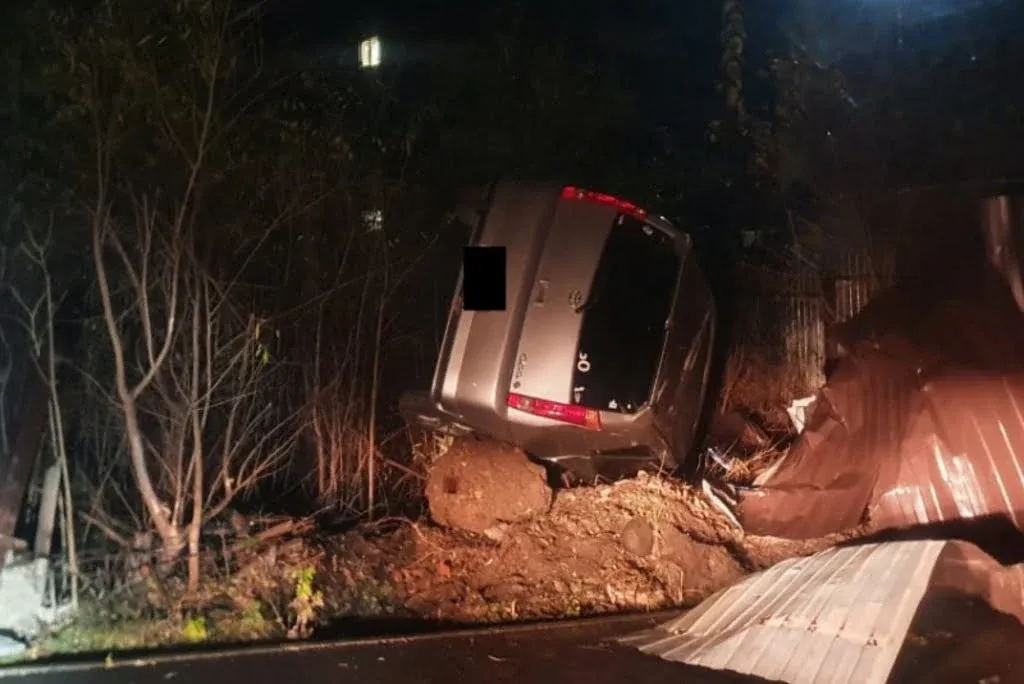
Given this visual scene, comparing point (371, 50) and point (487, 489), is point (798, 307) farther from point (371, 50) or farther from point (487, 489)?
point (371, 50)

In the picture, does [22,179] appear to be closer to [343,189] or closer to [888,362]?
[343,189]

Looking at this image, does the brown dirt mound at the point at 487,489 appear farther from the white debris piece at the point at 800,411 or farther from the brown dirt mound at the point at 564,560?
the white debris piece at the point at 800,411

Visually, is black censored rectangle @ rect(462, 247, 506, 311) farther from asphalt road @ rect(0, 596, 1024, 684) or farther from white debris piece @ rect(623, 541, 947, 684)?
white debris piece @ rect(623, 541, 947, 684)

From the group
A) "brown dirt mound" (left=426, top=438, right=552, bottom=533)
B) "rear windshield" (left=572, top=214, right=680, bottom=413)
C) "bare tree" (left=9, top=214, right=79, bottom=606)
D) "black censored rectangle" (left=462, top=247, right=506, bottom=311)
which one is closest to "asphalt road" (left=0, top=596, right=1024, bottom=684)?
"bare tree" (left=9, top=214, right=79, bottom=606)

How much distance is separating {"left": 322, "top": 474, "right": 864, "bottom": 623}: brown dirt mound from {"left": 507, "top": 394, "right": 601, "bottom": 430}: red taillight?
0.78 metres

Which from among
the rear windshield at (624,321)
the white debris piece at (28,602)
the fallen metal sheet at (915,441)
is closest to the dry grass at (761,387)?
the fallen metal sheet at (915,441)

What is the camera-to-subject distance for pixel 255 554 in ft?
21.0

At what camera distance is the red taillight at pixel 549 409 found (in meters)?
6.63

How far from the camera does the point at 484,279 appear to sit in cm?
696

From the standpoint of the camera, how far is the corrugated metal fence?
10.1m

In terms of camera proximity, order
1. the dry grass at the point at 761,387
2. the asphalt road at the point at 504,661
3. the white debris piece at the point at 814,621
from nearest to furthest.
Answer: the white debris piece at the point at 814,621
the asphalt road at the point at 504,661
the dry grass at the point at 761,387

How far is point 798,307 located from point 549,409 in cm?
472

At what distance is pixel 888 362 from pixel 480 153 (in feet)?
12.4

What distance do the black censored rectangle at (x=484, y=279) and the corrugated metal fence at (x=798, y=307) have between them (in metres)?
3.81
